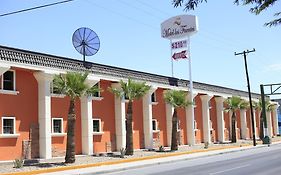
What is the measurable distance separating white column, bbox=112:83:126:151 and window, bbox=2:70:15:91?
9.29m

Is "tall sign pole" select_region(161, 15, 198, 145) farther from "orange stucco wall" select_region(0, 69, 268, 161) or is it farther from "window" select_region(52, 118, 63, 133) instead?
"window" select_region(52, 118, 63, 133)

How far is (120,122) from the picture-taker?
3359 cm

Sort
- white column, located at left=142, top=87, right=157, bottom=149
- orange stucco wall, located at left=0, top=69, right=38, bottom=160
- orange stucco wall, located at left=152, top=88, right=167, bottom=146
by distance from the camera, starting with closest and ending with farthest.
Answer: orange stucco wall, located at left=0, top=69, right=38, bottom=160, white column, located at left=142, top=87, right=157, bottom=149, orange stucco wall, located at left=152, top=88, right=167, bottom=146

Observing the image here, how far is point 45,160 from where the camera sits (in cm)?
2600

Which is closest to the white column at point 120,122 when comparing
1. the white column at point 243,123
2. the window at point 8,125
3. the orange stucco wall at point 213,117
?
the window at point 8,125

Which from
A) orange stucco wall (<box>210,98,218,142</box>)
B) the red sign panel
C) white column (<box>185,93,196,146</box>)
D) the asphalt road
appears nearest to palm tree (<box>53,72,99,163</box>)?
the asphalt road

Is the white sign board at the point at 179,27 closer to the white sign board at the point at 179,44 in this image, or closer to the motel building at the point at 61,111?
the white sign board at the point at 179,44

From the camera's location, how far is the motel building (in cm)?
2553

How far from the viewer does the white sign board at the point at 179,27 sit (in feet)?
150

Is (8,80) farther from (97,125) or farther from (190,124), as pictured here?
(190,124)

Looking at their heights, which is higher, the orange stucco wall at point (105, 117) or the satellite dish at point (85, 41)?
the satellite dish at point (85, 41)

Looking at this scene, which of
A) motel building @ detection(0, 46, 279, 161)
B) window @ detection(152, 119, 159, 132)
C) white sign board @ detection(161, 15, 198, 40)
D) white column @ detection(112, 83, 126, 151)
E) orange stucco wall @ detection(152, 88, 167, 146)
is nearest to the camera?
motel building @ detection(0, 46, 279, 161)

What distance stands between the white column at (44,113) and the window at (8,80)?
146cm

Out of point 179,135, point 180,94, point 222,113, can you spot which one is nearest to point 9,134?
point 180,94
